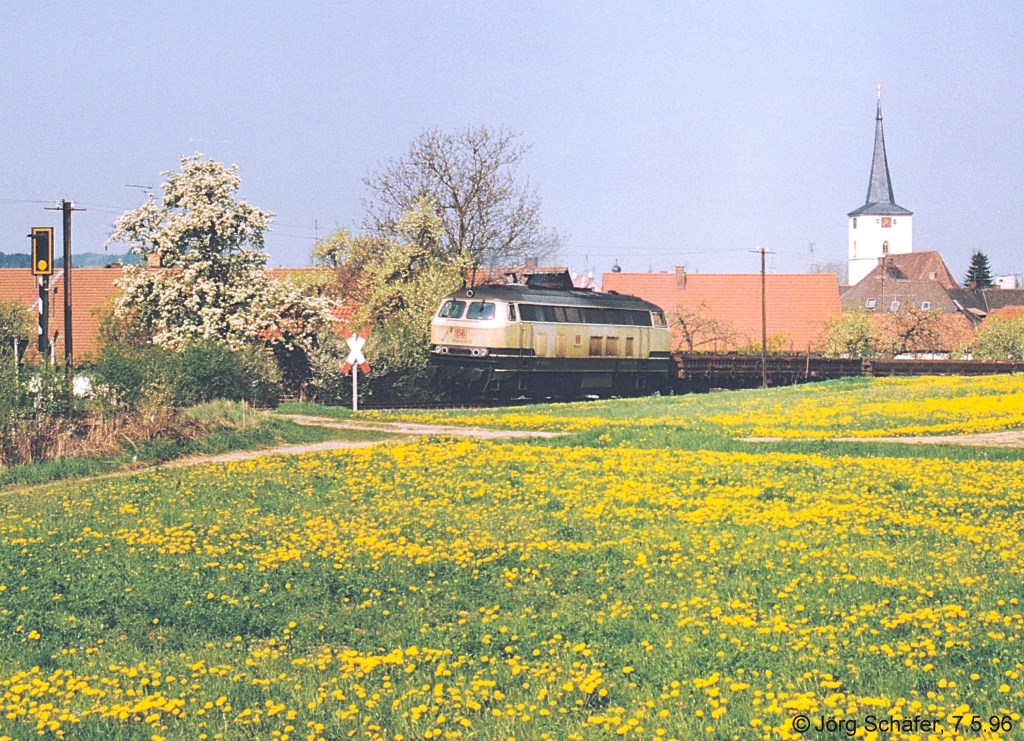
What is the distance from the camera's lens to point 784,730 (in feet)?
22.6

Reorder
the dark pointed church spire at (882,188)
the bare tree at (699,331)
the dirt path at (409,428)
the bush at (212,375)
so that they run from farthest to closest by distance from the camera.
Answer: the dark pointed church spire at (882,188) → the bare tree at (699,331) → the bush at (212,375) → the dirt path at (409,428)

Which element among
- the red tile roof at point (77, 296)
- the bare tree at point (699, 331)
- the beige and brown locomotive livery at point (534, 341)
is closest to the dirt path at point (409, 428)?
the beige and brown locomotive livery at point (534, 341)

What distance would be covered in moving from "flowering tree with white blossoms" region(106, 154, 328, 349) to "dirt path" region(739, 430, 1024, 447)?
71.3 ft

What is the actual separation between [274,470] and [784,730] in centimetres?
1276

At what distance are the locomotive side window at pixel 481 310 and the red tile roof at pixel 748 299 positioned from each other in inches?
1467

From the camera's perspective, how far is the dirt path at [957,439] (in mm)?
22438

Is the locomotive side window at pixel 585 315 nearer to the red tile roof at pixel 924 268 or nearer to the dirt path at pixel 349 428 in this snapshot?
the dirt path at pixel 349 428

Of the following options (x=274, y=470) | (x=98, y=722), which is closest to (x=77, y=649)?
(x=98, y=722)

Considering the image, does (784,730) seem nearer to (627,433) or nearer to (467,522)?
(467,522)

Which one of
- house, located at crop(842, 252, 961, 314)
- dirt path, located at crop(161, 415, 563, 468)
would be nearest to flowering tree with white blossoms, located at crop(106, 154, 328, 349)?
dirt path, located at crop(161, 415, 563, 468)

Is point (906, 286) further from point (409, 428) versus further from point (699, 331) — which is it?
point (409, 428)

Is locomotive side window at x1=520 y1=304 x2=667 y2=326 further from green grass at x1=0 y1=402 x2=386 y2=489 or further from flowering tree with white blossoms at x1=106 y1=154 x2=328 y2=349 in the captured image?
green grass at x1=0 y1=402 x2=386 y2=489

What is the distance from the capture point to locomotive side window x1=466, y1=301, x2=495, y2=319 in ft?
127

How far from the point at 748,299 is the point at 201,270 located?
154 ft
